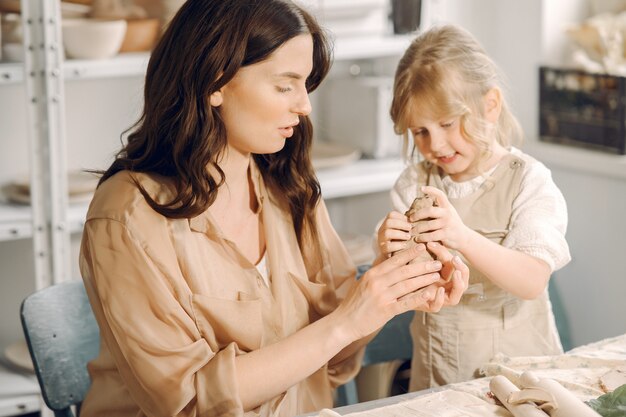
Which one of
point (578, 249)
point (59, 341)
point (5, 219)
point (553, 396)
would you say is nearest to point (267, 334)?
point (59, 341)

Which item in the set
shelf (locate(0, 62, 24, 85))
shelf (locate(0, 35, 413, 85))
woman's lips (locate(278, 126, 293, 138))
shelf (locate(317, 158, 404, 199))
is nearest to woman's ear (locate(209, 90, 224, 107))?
woman's lips (locate(278, 126, 293, 138))

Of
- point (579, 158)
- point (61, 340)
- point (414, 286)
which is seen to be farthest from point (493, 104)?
point (579, 158)

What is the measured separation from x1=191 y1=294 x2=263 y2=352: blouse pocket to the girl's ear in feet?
1.73

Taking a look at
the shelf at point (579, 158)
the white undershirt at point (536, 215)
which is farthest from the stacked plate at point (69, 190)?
the shelf at point (579, 158)

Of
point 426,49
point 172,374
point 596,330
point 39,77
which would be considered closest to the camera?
point 172,374

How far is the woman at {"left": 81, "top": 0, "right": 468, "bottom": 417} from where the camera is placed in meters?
1.44

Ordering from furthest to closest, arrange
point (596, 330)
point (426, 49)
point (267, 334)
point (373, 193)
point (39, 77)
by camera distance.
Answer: point (373, 193)
point (596, 330)
point (39, 77)
point (426, 49)
point (267, 334)

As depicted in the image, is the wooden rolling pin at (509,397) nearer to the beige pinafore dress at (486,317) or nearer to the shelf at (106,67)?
the beige pinafore dress at (486,317)

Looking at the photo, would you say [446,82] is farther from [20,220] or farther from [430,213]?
[20,220]

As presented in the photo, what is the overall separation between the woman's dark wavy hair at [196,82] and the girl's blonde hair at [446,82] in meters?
0.21

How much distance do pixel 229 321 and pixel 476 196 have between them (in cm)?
51

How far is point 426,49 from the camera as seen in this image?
66.6 inches

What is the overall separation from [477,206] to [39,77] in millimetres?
1120

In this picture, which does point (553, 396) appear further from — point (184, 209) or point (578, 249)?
point (578, 249)
